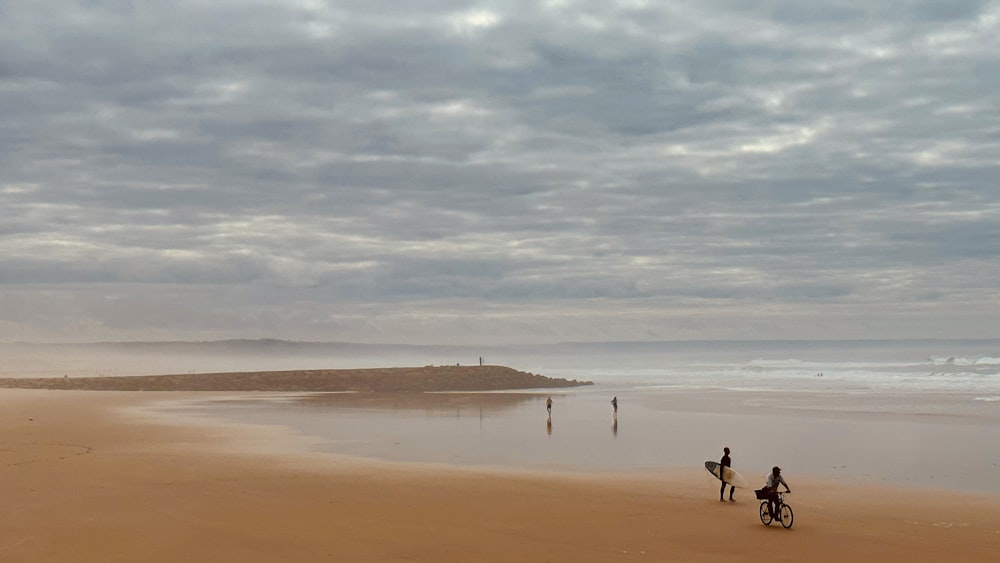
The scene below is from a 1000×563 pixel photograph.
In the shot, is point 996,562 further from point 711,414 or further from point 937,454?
point 711,414

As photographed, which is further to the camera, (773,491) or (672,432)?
(672,432)

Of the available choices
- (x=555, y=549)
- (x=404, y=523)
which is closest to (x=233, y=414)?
(x=404, y=523)

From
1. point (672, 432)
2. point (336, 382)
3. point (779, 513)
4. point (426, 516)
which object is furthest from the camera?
point (336, 382)

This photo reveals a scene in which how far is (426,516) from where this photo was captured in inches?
804

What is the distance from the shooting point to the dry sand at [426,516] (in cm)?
1727

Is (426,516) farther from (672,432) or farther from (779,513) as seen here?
(672,432)

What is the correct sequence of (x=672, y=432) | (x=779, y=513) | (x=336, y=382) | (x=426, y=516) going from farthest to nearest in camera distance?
(x=336, y=382) < (x=672, y=432) < (x=426, y=516) < (x=779, y=513)

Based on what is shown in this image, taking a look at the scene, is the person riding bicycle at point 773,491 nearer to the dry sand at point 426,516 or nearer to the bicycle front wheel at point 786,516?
the bicycle front wheel at point 786,516

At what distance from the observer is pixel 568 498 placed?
74.6 ft

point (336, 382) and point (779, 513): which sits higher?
point (336, 382)

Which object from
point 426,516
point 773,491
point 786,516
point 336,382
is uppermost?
point 336,382

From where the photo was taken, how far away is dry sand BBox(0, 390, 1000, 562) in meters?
17.3

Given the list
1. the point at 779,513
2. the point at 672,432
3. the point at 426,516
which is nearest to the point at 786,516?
the point at 779,513

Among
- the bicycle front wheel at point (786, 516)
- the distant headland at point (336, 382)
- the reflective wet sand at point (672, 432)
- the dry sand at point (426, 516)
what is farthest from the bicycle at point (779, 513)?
the distant headland at point (336, 382)
